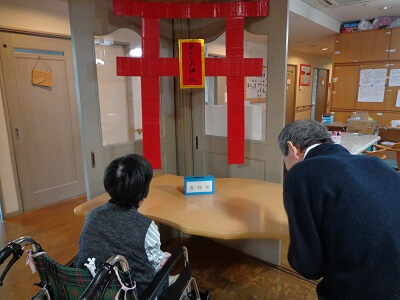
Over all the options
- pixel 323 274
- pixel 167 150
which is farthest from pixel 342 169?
pixel 167 150

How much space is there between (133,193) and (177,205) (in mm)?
608

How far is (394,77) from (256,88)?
3.71 meters

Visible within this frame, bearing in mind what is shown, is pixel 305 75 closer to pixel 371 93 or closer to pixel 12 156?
pixel 371 93

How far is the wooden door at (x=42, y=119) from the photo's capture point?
3020mm

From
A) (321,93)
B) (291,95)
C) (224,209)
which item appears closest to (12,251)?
(224,209)

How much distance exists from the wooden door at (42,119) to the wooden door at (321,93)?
7.69m

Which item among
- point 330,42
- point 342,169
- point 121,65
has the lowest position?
point 342,169

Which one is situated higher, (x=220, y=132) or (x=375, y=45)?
(x=375, y=45)

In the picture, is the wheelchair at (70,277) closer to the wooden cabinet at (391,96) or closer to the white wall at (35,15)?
the white wall at (35,15)

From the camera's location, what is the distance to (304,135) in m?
1.05

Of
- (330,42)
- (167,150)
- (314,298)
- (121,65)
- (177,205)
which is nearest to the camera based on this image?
(177,205)

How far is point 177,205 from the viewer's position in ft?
5.44

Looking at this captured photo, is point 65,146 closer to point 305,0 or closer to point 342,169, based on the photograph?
point 342,169

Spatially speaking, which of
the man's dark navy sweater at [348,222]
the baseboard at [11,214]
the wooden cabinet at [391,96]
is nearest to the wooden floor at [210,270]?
the baseboard at [11,214]
